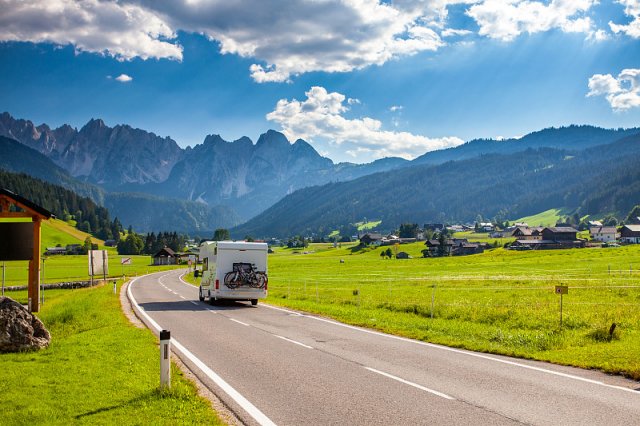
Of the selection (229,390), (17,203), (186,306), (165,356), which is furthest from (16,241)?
(165,356)

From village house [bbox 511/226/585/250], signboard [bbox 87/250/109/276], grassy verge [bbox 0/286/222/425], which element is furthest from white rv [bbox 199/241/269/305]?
village house [bbox 511/226/585/250]

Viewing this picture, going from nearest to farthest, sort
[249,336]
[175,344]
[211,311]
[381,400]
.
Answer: [381,400]
[175,344]
[249,336]
[211,311]

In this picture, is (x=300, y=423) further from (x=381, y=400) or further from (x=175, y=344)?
(x=175, y=344)

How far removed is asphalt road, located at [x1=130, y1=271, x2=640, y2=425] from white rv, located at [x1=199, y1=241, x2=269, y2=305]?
1221 cm

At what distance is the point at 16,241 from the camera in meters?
26.9

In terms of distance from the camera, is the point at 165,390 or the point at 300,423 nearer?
the point at 300,423

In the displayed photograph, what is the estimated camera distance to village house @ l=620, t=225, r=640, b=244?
184 metres

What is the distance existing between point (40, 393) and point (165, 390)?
2316 millimetres

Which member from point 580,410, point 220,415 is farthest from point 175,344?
point 580,410

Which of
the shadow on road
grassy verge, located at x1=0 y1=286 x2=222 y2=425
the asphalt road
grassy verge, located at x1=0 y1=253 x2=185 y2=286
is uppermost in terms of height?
grassy verge, located at x1=0 y1=286 x2=222 y2=425

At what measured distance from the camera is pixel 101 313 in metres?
25.1

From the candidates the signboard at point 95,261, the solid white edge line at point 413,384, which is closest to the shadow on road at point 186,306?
the signboard at point 95,261

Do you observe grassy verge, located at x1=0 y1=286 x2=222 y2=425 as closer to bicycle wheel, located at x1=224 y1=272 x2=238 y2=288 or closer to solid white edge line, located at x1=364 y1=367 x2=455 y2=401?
solid white edge line, located at x1=364 y1=367 x2=455 y2=401

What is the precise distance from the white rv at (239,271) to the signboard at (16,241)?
960cm
